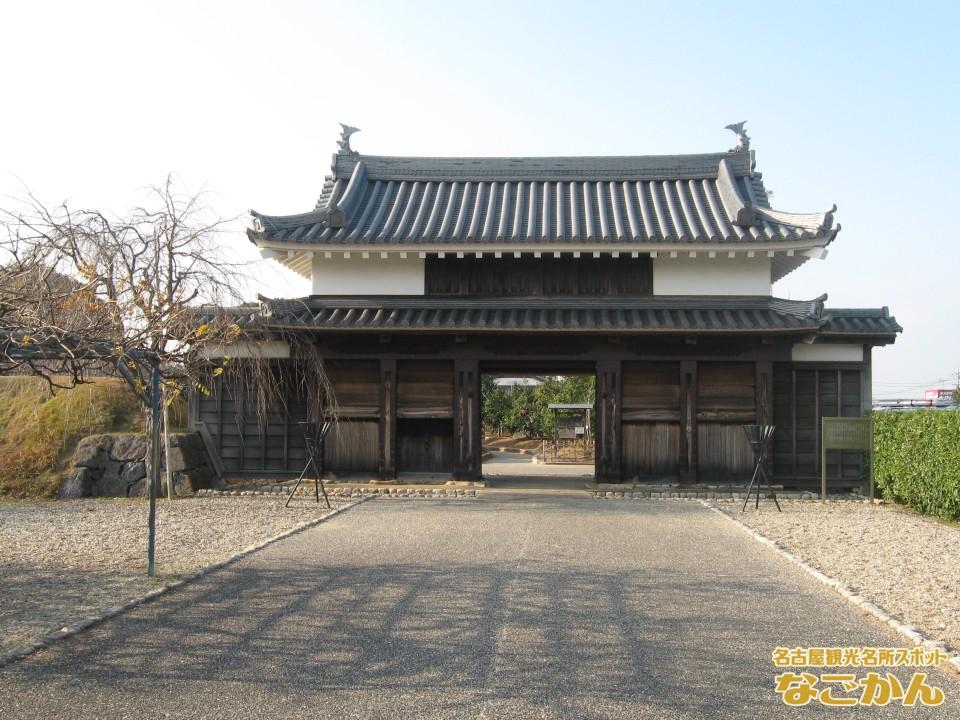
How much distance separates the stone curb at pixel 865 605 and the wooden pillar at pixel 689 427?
16.1 feet

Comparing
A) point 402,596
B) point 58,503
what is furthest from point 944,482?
point 58,503

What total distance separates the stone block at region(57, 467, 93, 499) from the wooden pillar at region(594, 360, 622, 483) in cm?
933

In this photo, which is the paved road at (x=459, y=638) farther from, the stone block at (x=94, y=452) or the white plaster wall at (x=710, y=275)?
the stone block at (x=94, y=452)

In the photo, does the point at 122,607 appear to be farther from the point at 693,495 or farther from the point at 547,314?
the point at 693,495

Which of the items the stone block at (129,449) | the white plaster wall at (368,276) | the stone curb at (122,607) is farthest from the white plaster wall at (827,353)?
the stone block at (129,449)

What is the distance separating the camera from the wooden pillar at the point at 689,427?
1514cm

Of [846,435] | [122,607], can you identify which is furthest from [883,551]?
[122,607]

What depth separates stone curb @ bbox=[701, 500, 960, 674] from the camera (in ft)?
18.2

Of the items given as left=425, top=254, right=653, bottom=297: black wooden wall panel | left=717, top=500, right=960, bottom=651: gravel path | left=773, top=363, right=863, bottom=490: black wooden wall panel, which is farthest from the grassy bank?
left=773, top=363, right=863, bottom=490: black wooden wall panel

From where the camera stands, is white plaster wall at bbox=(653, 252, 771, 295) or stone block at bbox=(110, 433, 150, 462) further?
white plaster wall at bbox=(653, 252, 771, 295)

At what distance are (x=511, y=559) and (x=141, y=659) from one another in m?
4.17

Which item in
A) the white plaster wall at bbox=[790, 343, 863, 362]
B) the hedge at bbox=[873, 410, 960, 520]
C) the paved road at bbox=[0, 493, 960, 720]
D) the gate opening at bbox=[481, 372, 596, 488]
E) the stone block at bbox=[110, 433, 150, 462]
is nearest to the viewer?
the paved road at bbox=[0, 493, 960, 720]

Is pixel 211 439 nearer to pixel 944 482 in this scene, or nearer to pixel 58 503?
pixel 58 503

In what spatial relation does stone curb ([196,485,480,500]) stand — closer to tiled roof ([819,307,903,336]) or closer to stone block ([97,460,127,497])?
stone block ([97,460,127,497])
